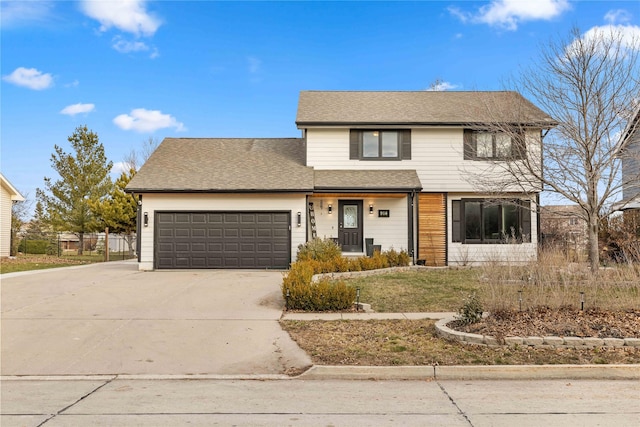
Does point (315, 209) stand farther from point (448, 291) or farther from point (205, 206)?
point (448, 291)

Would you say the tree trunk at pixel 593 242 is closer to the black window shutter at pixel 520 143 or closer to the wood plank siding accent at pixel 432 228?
the black window shutter at pixel 520 143

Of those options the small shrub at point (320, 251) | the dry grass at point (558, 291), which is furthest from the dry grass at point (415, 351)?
the small shrub at point (320, 251)

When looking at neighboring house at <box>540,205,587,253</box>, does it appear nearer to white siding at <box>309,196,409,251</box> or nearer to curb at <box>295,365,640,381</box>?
white siding at <box>309,196,409,251</box>

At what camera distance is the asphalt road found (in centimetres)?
447

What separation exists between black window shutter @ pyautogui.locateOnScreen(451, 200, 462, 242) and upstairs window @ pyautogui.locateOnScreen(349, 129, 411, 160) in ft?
8.73

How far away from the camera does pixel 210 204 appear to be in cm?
1784

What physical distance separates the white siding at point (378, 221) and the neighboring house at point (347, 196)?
0.04 metres

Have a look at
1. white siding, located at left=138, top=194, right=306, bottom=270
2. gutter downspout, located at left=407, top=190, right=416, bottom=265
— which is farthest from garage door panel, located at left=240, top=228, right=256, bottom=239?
gutter downspout, located at left=407, top=190, right=416, bottom=265

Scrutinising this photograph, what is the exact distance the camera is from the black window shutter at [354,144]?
18984 mm

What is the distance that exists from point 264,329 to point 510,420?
482cm

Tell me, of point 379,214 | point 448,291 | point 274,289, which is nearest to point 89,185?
point 379,214

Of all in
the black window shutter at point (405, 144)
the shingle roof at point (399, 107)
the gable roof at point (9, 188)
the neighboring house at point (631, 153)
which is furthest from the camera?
the gable roof at point (9, 188)

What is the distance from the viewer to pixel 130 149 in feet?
131

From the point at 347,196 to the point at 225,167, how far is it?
5.02 m
